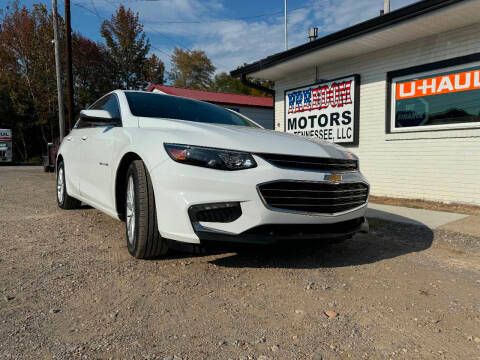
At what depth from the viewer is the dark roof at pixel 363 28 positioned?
5.76 metres

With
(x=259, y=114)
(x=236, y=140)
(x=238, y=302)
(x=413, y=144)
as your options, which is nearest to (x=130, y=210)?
(x=236, y=140)

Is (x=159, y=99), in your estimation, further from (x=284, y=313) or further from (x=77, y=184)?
(x=284, y=313)

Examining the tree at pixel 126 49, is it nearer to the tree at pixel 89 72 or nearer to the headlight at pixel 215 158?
the tree at pixel 89 72

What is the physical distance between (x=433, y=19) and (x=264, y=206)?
5637 millimetres

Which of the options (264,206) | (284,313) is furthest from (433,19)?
(284,313)

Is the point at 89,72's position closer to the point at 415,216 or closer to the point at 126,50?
the point at 126,50

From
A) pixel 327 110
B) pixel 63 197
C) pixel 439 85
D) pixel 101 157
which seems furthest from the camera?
pixel 327 110

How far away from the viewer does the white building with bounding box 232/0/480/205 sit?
6.23 metres

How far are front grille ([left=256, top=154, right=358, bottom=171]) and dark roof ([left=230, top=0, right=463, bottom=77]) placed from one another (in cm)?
444

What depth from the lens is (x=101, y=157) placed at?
11.8 feet

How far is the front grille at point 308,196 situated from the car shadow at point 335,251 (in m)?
0.28

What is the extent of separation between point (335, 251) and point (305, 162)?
119 centimetres

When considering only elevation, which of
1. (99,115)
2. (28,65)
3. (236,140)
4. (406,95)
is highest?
(28,65)

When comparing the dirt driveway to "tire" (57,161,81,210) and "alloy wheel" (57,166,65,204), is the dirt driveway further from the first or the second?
"alloy wheel" (57,166,65,204)
